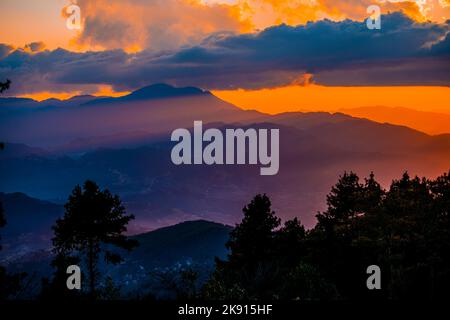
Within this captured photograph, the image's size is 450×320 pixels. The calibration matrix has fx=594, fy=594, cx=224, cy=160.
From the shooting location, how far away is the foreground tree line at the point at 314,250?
3422 cm

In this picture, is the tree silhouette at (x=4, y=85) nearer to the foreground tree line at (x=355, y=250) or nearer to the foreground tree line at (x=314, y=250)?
the foreground tree line at (x=314, y=250)

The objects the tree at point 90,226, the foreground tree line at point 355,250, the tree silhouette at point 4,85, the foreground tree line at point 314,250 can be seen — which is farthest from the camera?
the tree at point 90,226

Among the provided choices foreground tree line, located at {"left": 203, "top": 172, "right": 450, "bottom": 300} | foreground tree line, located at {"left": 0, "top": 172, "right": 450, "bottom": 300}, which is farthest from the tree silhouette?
foreground tree line, located at {"left": 203, "top": 172, "right": 450, "bottom": 300}

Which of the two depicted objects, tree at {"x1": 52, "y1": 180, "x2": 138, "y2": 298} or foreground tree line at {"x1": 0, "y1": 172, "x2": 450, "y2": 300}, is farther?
tree at {"x1": 52, "y1": 180, "x2": 138, "y2": 298}

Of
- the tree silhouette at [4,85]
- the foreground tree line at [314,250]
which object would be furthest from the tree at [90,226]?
the tree silhouette at [4,85]

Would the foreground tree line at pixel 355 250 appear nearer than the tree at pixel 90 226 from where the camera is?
Yes

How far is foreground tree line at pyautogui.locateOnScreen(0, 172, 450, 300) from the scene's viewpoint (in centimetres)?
3422

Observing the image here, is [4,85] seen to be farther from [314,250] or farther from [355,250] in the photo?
[314,250]

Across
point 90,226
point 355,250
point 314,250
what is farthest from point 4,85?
point 314,250

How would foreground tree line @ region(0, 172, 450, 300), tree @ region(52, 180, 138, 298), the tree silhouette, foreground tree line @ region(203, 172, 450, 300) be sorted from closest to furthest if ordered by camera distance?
the tree silhouette
foreground tree line @ region(0, 172, 450, 300)
foreground tree line @ region(203, 172, 450, 300)
tree @ region(52, 180, 138, 298)

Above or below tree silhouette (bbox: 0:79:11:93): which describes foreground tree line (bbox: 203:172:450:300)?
below

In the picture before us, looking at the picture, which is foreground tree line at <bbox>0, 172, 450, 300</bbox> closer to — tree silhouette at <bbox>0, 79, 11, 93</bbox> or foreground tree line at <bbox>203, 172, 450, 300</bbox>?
foreground tree line at <bbox>203, 172, 450, 300</bbox>

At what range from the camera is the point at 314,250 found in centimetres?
5072
